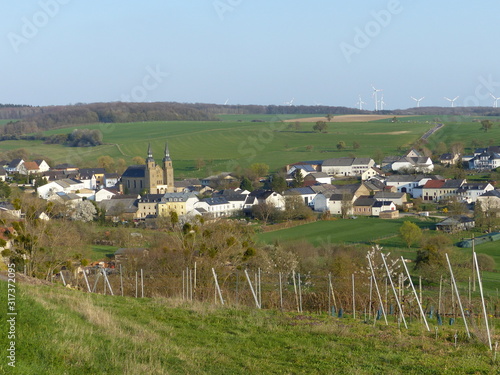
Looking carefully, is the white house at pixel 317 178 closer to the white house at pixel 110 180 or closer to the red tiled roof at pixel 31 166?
the white house at pixel 110 180

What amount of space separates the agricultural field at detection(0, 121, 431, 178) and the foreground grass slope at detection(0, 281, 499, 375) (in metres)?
67.4

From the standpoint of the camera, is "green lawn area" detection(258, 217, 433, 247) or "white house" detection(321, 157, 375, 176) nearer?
"green lawn area" detection(258, 217, 433, 247)

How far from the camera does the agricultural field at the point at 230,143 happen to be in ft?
286

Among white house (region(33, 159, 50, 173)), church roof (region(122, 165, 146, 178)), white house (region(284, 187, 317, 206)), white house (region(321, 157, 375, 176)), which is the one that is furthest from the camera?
white house (region(33, 159, 50, 173))

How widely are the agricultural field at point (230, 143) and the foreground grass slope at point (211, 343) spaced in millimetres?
67392

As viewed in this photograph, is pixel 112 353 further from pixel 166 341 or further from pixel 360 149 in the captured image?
pixel 360 149

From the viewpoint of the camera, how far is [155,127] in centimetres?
11719

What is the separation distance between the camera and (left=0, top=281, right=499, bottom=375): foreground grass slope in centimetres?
743

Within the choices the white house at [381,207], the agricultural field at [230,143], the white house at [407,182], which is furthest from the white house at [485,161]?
the white house at [381,207]

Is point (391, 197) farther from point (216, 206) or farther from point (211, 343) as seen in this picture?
point (211, 343)

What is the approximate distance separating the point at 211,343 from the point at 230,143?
90.9 meters

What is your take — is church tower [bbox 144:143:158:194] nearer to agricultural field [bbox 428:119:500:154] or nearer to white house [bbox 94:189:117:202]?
white house [bbox 94:189:117:202]

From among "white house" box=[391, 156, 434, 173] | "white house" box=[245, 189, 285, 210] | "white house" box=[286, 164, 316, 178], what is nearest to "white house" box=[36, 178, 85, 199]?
"white house" box=[245, 189, 285, 210]

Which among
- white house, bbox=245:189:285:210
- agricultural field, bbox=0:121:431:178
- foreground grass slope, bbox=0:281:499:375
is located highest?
foreground grass slope, bbox=0:281:499:375
